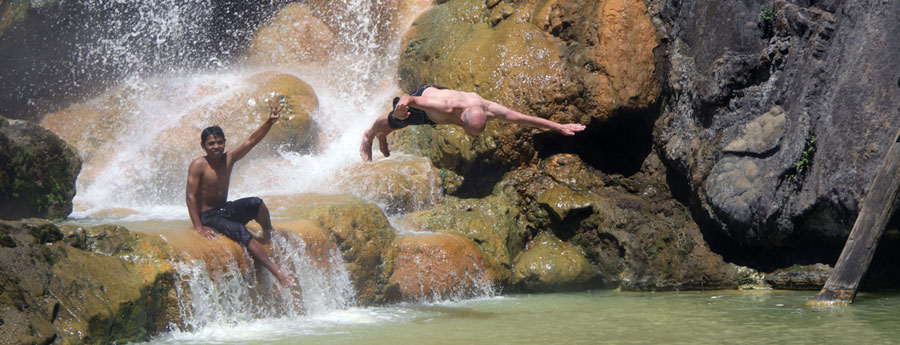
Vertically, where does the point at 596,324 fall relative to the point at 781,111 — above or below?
below

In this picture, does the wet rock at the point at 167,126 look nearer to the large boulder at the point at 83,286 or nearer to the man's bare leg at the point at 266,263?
the man's bare leg at the point at 266,263

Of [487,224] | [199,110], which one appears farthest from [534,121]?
[199,110]

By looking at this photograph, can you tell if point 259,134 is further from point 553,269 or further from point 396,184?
point 553,269

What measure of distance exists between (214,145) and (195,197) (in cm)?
53

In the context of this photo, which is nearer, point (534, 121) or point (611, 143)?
point (534, 121)

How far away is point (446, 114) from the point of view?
738 cm

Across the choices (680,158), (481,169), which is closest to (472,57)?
(481,169)

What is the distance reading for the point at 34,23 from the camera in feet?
44.3

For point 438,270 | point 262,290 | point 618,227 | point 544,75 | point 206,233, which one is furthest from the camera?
point 544,75

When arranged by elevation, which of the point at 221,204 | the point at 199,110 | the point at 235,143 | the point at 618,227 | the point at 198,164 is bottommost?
the point at 618,227

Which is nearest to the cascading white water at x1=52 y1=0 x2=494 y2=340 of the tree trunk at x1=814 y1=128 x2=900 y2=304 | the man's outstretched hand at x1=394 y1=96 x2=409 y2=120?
the man's outstretched hand at x1=394 y1=96 x2=409 y2=120

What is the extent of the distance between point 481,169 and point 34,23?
8459 millimetres

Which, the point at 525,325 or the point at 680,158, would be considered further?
the point at 680,158

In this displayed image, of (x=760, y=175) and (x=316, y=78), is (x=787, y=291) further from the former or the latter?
(x=316, y=78)
